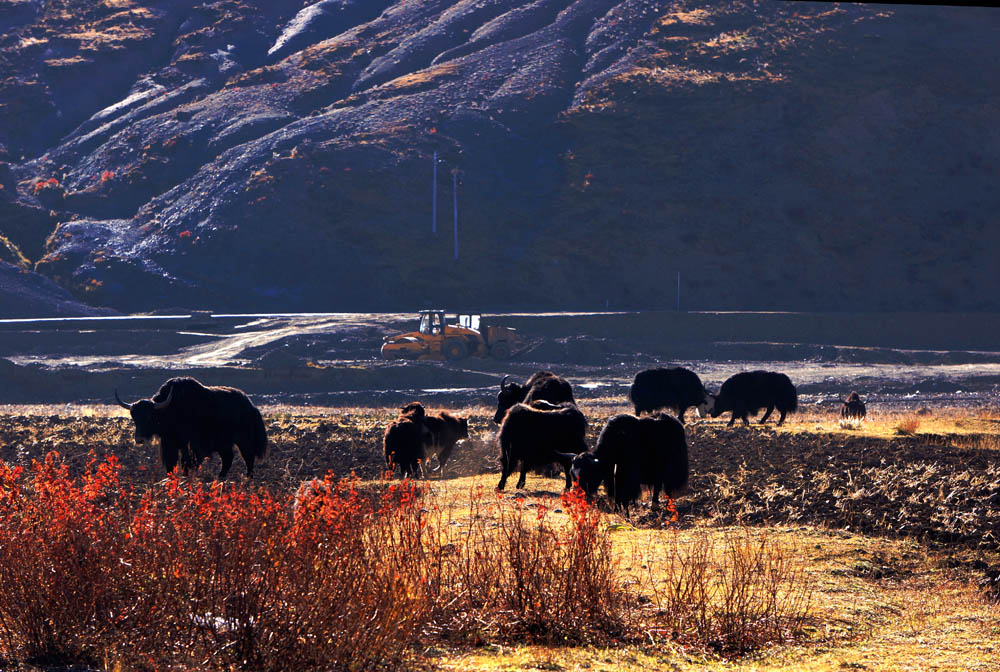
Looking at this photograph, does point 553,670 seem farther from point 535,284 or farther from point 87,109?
point 87,109

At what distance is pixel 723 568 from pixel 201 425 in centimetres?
985

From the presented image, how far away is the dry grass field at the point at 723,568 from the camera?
24.8 feet

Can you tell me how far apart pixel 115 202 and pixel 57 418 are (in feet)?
161

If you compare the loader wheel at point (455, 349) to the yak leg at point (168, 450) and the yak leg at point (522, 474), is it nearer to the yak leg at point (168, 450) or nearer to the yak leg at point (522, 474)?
the yak leg at point (168, 450)

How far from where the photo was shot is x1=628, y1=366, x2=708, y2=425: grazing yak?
26344 millimetres

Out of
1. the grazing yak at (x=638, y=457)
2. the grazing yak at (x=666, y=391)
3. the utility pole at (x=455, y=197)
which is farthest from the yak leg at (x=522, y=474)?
the utility pole at (x=455, y=197)

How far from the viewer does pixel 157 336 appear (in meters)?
48.7

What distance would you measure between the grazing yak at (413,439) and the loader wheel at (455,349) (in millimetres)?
24968

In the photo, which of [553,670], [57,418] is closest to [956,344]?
[57,418]

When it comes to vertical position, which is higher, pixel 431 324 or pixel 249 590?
pixel 431 324

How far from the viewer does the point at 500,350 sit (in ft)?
149

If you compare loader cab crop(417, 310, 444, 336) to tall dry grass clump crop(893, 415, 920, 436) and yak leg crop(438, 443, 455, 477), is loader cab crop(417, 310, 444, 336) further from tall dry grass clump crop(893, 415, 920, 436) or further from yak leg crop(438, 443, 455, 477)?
yak leg crop(438, 443, 455, 477)

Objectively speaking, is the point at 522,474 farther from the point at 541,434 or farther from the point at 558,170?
the point at 558,170

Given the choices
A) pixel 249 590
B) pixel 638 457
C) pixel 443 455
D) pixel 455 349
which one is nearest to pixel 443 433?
pixel 443 455
